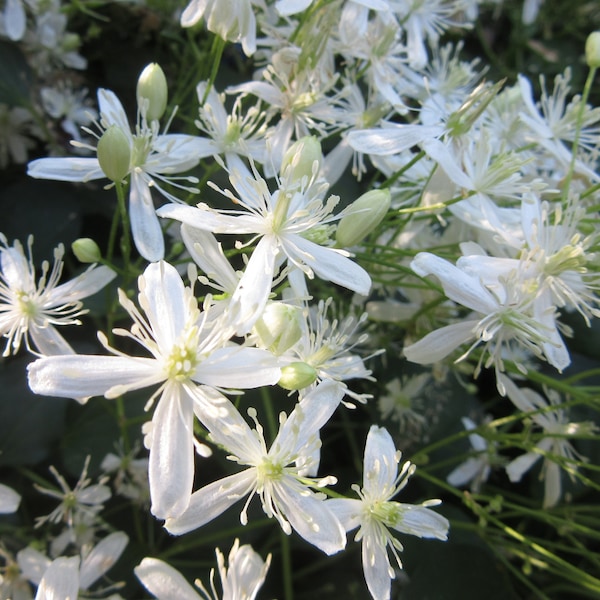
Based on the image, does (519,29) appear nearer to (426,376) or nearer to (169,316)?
(426,376)

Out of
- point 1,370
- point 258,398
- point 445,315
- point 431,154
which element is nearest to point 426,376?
point 445,315

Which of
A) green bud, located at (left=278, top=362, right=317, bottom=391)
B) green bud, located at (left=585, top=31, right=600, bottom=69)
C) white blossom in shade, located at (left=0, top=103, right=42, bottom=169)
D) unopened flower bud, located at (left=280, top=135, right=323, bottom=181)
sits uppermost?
green bud, located at (left=585, top=31, right=600, bottom=69)

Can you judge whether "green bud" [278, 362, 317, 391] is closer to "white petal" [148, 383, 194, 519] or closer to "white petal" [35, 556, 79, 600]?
"white petal" [148, 383, 194, 519]

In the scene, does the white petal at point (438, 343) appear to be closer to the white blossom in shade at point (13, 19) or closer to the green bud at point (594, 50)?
the green bud at point (594, 50)

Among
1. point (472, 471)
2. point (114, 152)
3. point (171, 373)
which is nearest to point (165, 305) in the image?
point (171, 373)

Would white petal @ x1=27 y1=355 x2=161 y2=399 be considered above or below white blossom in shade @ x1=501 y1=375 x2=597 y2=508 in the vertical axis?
above

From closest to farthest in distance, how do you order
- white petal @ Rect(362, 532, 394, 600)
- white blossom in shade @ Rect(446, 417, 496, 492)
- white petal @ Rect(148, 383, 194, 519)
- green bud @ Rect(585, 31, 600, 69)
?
white petal @ Rect(148, 383, 194, 519)
white petal @ Rect(362, 532, 394, 600)
green bud @ Rect(585, 31, 600, 69)
white blossom in shade @ Rect(446, 417, 496, 492)

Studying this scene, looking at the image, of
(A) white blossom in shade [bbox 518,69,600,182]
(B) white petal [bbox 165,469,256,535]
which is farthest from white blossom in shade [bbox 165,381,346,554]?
(A) white blossom in shade [bbox 518,69,600,182]
